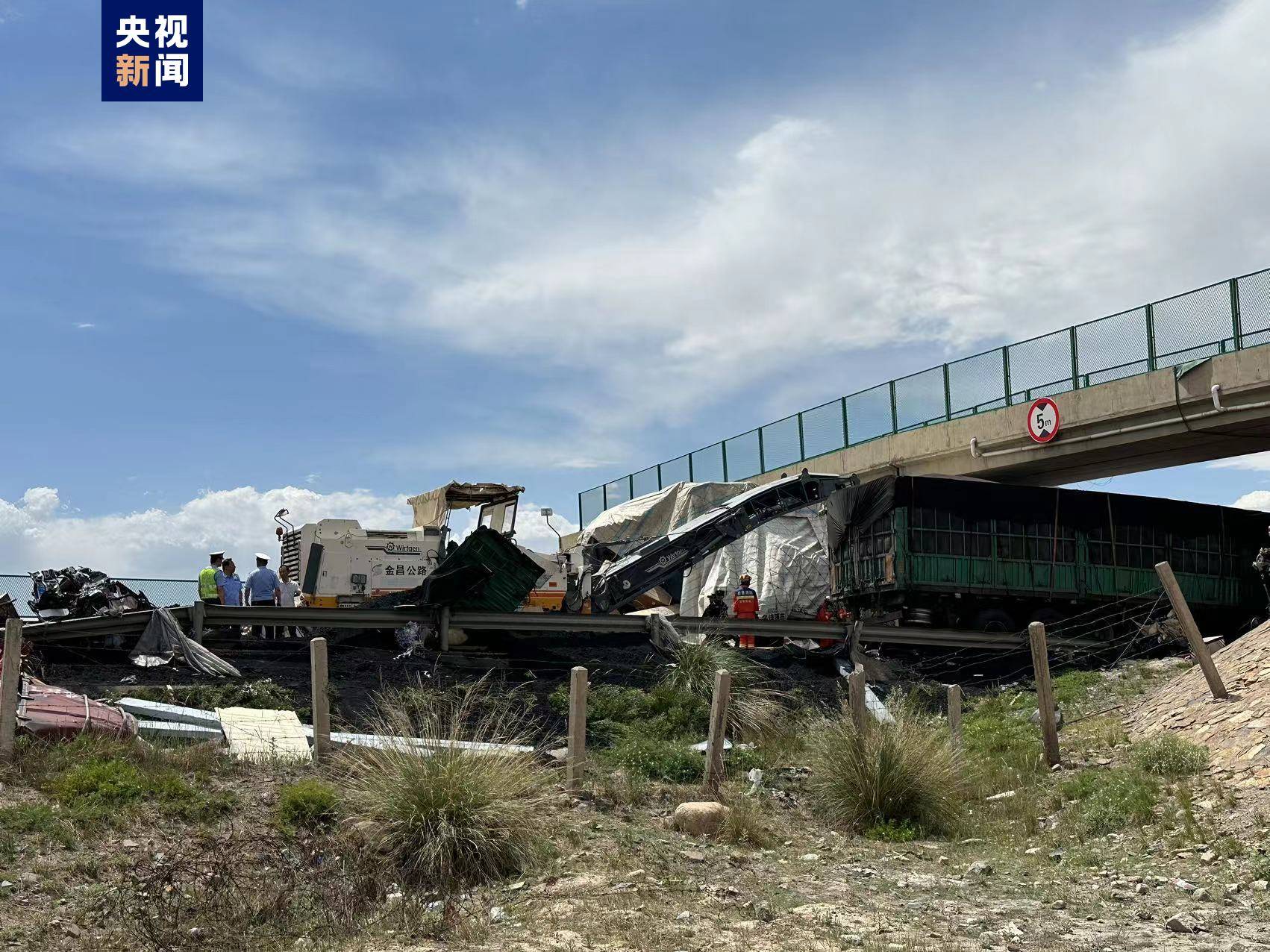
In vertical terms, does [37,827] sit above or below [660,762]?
above

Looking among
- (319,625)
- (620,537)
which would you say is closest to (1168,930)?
(319,625)

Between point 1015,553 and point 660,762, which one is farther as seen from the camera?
point 1015,553

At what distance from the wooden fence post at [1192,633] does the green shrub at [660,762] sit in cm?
546

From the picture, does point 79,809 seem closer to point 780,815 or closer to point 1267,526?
point 780,815

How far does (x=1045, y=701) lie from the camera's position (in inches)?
504

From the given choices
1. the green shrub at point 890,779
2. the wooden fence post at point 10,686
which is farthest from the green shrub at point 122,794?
the green shrub at point 890,779

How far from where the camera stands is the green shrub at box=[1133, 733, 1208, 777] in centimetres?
1167

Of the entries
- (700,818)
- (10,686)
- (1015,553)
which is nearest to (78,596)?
(10,686)

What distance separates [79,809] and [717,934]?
539 centimetres

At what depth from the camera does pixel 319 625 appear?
17.8 meters

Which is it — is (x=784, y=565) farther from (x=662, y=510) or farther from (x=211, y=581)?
(x=211, y=581)

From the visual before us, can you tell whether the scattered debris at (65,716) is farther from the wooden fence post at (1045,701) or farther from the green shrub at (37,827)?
Result: the wooden fence post at (1045,701)

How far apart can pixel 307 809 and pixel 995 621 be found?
15.4 meters

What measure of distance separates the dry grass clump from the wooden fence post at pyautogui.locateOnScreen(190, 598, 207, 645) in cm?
747
